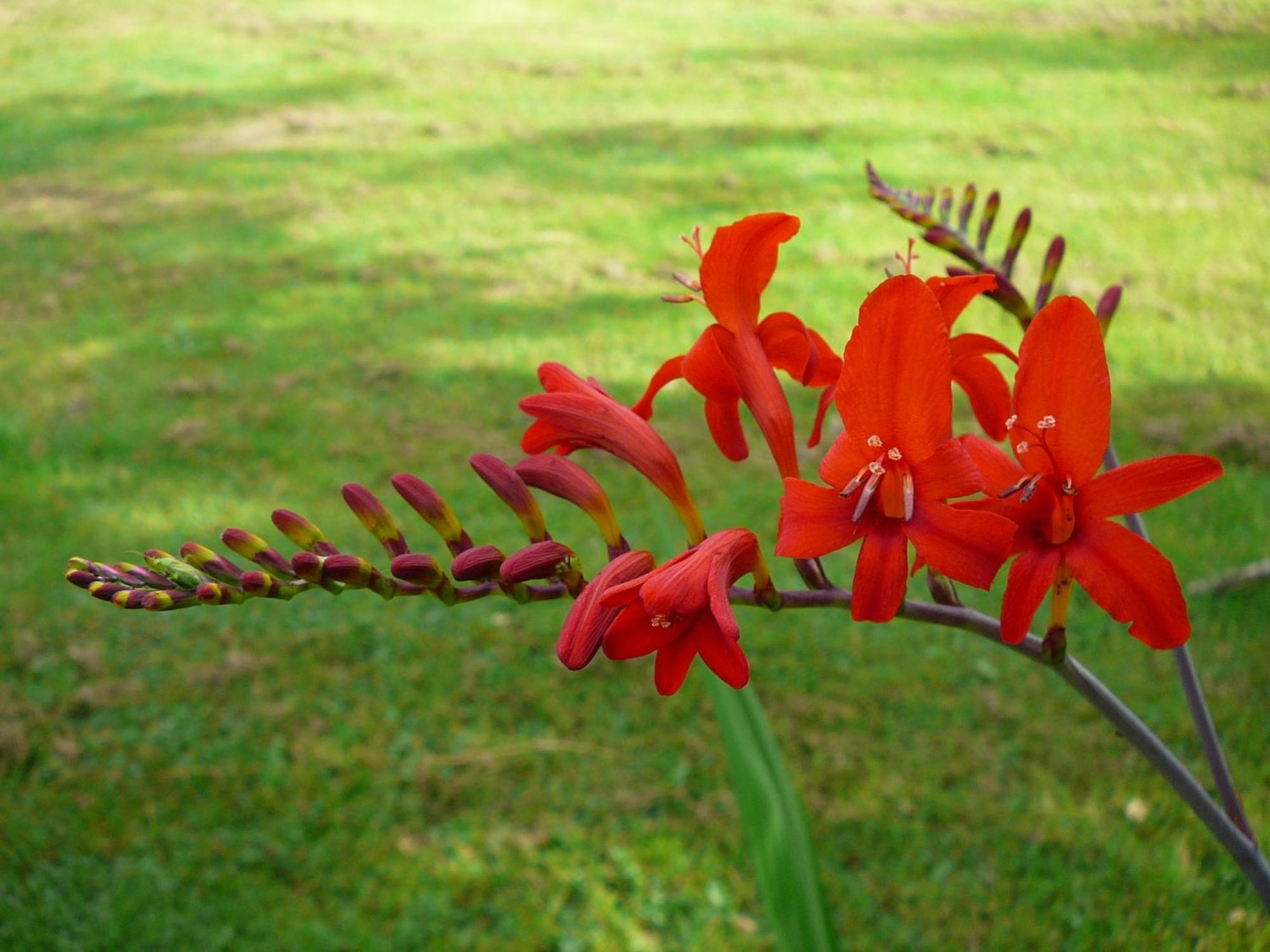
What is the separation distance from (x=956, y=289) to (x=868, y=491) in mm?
212

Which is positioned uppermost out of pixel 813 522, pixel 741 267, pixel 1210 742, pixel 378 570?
pixel 741 267

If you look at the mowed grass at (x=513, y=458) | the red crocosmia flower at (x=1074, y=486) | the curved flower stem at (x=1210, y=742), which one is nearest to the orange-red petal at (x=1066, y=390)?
the red crocosmia flower at (x=1074, y=486)

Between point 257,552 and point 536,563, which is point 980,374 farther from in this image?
point 257,552

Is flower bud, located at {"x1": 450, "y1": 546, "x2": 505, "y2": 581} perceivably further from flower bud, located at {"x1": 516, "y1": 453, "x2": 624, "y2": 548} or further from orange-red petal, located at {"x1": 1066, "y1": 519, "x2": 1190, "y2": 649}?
orange-red petal, located at {"x1": 1066, "y1": 519, "x2": 1190, "y2": 649}

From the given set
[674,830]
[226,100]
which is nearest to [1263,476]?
[674,830]

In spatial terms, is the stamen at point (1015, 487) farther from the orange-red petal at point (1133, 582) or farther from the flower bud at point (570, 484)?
the flower bud at point (570, 484)

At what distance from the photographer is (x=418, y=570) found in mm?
790

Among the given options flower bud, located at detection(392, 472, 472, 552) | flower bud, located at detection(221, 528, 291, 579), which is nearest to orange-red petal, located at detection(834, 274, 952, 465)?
flower bud, located at detection(392, 472, 472, 552)

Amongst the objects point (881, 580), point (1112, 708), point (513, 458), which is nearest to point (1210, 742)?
point (1112, 708)

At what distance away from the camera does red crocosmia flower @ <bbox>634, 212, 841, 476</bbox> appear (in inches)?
33.3

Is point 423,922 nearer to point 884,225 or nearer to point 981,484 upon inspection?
point 981,484

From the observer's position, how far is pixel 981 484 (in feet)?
2.27

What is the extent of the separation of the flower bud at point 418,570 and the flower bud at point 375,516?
0.08 meters

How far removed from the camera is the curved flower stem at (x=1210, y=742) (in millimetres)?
843
